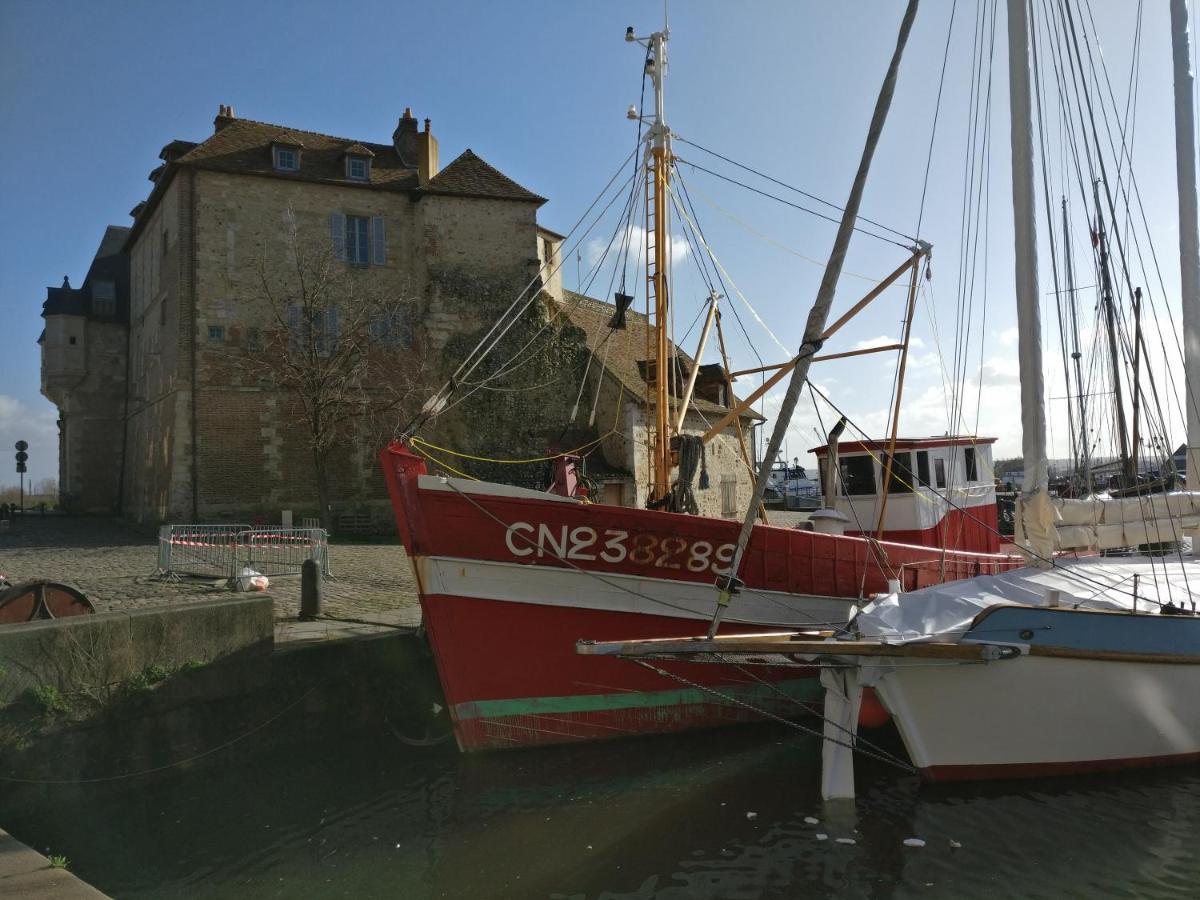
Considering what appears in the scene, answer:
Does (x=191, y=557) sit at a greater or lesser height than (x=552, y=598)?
greater

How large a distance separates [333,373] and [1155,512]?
19.5m

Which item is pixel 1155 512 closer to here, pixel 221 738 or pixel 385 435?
pixel 221 738

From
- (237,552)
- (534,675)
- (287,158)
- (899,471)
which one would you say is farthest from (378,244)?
(534,675)

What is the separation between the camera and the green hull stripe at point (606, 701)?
28.1 feet

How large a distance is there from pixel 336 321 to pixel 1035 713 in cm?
2337

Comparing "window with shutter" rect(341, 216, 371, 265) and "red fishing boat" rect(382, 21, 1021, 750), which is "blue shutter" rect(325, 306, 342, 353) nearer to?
"window with shutter" rect(341, 216, 371, 265)

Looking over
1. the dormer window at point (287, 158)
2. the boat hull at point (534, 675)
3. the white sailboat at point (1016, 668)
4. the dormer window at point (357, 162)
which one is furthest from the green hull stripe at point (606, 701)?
the dormer window at point (357, 162)

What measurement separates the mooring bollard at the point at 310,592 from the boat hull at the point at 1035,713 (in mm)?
7087

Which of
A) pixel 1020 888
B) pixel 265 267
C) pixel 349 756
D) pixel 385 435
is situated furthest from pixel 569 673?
pixel 265 267

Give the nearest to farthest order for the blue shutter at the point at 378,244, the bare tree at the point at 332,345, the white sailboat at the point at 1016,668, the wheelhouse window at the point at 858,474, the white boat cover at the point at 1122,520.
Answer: the white sailboat at the point at 1016,668 < the white boat cover at the point at 1122,520 < the wheelhouse window at the point at 858,474 < the bare tree at the point at 332,345 < the blue shutter at the point at 378,244

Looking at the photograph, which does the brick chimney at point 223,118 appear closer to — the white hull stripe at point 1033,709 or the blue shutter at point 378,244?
the blue shutter at point 378,244

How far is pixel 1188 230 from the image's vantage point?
40.3 feet

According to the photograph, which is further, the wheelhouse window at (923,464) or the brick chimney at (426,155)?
the brick chimney at (426,155)

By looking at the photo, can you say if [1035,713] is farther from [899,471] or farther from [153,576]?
[153,576]
